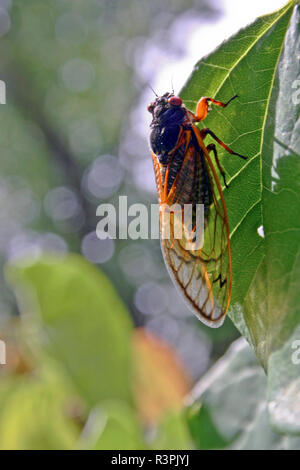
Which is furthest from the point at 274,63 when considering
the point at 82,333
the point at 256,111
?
the point at 82,333

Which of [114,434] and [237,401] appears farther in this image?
[114,434]

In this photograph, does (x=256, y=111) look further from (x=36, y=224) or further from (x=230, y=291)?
(x=36, y=224)

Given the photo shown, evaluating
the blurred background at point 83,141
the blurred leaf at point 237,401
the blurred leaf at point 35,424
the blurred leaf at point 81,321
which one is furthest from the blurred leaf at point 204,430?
the blurred background at point 83,141

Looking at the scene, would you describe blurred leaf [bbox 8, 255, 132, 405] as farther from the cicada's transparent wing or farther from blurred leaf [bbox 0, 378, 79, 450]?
the cicada's transparent wing

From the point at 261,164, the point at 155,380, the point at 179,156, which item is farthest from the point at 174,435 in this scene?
the point at 155,380

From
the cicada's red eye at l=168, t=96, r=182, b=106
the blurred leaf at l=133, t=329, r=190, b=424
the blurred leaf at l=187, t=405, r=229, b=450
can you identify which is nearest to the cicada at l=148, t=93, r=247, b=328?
the cicada's red eye at l=168, t=96, r=182, b=106

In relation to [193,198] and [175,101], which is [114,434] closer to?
[193,198]

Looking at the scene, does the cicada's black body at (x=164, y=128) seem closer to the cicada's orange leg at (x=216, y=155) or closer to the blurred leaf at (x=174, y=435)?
the cicada's orange leg at (x=216, y=155)
